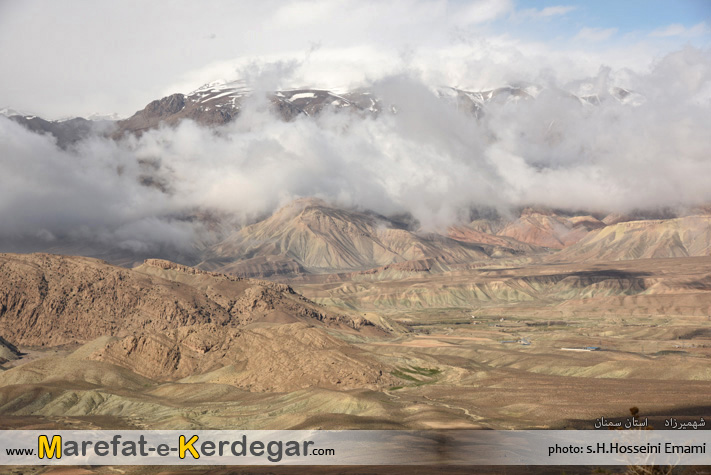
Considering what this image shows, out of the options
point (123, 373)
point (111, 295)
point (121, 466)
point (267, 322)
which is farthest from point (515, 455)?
point (111, 295)

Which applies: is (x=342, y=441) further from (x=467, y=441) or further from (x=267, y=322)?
(x=267, y=322)

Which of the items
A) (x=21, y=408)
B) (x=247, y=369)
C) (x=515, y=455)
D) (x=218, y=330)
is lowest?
(x=515, y=455)

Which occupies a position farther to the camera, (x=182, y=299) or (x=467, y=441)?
(x=182, y=299)

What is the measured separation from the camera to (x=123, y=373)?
131000 millimetres

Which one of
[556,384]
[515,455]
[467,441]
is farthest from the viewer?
[556,384]

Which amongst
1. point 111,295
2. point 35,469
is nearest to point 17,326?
point 111,295

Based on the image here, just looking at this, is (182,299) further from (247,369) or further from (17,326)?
(247,369)

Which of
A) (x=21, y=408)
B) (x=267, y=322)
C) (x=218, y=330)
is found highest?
(x=267, y=322)

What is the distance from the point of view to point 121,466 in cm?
7481

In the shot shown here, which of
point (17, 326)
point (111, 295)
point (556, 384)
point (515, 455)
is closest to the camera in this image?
point (515, 455)

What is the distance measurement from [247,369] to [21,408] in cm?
3908

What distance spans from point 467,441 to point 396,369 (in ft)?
201

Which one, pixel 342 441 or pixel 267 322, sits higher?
pixel 267 322

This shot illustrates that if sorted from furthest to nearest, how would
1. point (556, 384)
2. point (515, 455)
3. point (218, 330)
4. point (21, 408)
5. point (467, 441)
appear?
point (218, 330)
point (556, 384)
point (21, 408)
point (467, 441)
point (515, 455)
